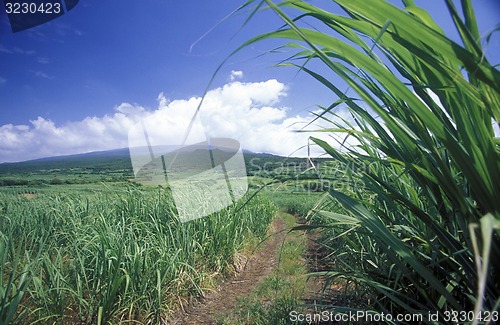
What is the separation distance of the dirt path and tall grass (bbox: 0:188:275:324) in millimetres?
128

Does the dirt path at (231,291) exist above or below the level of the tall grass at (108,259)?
below

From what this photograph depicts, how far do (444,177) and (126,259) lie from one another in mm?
2216

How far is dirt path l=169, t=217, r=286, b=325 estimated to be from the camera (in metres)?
2.61

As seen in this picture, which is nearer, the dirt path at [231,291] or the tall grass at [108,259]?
the tall grass at [108,259]

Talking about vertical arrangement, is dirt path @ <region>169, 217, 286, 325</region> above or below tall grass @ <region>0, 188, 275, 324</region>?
below

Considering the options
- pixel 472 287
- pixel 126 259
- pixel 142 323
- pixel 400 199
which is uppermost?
pixel 400 199

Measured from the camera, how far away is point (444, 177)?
0.68 m

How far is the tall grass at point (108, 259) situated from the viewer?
6.31 ft

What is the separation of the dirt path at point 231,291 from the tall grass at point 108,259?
13cm

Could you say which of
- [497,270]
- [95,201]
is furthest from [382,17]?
[95,201]

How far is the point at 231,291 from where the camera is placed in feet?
10.7

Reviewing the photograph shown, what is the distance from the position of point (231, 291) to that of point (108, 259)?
1457mm

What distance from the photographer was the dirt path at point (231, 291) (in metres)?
2.61

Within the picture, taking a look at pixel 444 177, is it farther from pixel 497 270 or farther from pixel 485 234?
pixel 485 234
